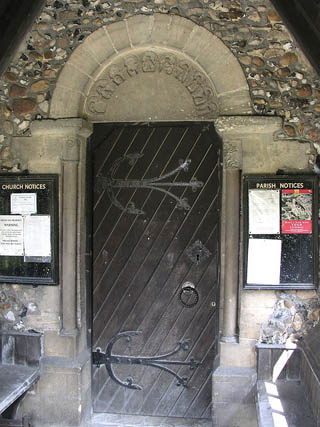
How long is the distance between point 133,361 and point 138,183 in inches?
62.3

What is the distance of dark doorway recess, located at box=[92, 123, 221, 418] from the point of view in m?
3.69

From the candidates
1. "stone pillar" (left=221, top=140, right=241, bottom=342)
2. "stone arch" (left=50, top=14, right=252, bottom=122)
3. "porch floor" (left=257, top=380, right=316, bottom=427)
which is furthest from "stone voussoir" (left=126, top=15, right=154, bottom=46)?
"porch floor" (left=257, top=380, right=316, bottom=427)

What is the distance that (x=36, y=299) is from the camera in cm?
368

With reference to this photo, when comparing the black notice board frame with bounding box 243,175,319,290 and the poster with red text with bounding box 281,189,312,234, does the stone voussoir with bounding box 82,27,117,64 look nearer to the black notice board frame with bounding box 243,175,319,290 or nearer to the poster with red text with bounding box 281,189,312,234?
the black notice board frame with bounding box 243,175,319,290

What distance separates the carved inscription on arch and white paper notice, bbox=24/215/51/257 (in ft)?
3.34

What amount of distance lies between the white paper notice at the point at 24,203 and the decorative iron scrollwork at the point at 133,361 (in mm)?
1348

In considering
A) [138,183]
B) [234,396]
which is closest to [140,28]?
[138,183]

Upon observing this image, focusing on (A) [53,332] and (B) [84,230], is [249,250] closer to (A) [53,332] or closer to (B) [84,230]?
(B) [84,230]

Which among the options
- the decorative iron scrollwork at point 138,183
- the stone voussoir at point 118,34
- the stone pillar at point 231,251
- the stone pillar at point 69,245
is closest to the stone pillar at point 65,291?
the stone pillar at point 69,245

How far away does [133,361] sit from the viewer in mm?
3801

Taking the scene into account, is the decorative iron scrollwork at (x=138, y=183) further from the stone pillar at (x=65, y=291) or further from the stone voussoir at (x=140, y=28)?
the stone voussoir at (x=140, y=28)

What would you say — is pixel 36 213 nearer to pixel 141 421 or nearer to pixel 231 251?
pixel 231 251

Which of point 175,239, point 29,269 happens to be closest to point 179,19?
point 175,239

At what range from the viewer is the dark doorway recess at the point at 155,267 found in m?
3.69
